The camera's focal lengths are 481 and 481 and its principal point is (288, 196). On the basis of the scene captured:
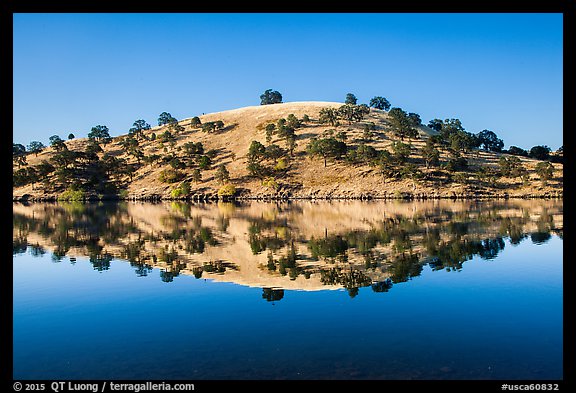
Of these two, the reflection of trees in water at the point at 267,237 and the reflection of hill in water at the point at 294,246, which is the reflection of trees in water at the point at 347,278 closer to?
the reflection of hill in water at the point at 294,246

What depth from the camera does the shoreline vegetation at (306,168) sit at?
134875mm

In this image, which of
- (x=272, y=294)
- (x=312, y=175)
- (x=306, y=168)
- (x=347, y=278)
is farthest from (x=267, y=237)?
(x=306, y=168)

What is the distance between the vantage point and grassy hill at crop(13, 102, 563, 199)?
133000 mm

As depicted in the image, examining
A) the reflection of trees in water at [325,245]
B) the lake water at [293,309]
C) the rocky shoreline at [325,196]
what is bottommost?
the lake water at [293,309]

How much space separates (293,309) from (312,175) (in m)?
128

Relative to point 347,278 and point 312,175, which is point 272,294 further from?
point 312,175

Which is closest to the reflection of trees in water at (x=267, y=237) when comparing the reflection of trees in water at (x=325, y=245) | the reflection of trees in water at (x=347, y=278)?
the reflection of trees in water at (x=325, y=245)

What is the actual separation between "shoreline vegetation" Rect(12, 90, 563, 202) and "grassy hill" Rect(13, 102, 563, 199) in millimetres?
317

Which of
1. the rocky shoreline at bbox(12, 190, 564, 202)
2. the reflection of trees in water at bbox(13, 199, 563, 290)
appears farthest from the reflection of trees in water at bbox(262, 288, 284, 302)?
the rocky shoreline at bbox(12, 190, 564, 202)

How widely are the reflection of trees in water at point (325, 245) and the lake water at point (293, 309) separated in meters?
0.24

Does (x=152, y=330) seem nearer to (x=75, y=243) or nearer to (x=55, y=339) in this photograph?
(x=55, y=339)

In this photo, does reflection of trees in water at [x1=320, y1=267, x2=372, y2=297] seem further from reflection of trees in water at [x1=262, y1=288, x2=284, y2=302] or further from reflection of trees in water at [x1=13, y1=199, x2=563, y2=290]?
reflection of trees in water at [x1=262, y1=288, x2=284, y2=302]
